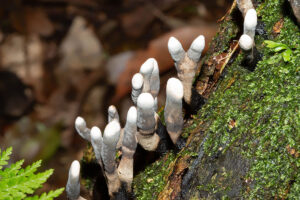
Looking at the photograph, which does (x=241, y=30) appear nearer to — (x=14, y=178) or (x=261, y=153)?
(x=261, y=153)

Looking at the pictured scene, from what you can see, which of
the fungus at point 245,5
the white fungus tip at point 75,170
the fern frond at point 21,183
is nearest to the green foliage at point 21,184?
the fern frond at point 21,183

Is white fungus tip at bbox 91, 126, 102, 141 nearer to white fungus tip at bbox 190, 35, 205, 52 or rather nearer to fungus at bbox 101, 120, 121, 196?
fungus at bbox 101, 120, 121, 196

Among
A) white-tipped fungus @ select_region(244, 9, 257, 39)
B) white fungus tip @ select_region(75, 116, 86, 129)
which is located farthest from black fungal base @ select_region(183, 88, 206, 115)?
white fungus tip @ select_region(75, 116, 86, 129)

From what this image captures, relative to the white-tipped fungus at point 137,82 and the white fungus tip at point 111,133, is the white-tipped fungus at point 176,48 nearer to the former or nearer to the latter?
the white-tipped fungus at point 137,82

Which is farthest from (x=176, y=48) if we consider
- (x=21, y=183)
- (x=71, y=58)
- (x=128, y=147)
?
(x=71, y=58)

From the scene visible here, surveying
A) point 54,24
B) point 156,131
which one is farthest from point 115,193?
point 54,24
